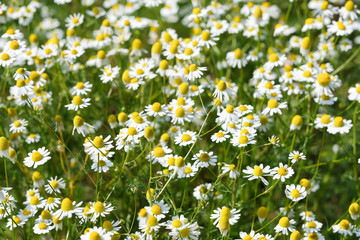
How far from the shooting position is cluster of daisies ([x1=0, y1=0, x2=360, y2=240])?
2.74 metres

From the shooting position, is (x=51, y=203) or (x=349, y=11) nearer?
(x=51, y=203)

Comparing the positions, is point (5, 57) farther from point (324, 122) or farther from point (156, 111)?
point (324, 122)

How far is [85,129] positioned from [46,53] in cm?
110

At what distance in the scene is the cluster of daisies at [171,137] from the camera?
8.99 ft

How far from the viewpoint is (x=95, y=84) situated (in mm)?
3867

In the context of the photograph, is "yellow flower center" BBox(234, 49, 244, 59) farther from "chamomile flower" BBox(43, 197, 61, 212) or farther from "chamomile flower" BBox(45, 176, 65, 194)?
"chamomile flower" BBox(43, 197, 61, 212)

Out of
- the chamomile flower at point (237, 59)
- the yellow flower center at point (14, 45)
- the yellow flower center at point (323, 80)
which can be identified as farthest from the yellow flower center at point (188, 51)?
the yellow flower center at point (14, 45)

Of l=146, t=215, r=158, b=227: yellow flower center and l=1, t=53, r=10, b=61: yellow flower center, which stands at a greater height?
l=1, t=53, r=10, b=61: yellow flower center

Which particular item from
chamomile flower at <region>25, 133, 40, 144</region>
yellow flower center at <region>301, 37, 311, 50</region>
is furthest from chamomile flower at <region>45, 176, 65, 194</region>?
yellow flower center at <region>301, 37, 311, 50</region>

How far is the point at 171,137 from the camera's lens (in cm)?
326

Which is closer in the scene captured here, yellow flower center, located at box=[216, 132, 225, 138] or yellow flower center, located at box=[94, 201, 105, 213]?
yellow flower center, located at box=[94, 201, 105, 213]

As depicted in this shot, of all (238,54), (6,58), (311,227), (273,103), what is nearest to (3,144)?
(6,58)

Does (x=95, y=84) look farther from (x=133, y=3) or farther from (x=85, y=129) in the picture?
(x=133, y=3)

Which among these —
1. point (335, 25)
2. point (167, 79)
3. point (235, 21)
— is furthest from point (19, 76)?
point (335, 25)
